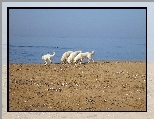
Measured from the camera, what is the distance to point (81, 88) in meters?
8.19

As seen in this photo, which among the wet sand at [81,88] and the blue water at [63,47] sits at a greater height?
the blue water at [63,47]

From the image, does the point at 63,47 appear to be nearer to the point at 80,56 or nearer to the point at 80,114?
the point at 80,56

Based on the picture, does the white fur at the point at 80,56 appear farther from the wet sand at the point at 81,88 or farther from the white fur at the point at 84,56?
the wet sand at the point at 81,88

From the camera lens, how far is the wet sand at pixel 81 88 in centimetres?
815

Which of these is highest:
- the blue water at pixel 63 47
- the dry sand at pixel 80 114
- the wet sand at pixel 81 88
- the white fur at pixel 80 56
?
the blue water at pixel 63 47

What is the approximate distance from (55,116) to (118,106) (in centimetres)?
64

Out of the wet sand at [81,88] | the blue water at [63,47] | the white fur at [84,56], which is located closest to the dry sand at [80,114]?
the wet sand at [81,88]

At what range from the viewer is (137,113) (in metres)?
8.14

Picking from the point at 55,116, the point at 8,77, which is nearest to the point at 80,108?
the point at 55,116

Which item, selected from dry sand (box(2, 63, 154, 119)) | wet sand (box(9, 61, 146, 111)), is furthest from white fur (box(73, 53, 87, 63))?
dry sand (box(2, 63, 154, 119))

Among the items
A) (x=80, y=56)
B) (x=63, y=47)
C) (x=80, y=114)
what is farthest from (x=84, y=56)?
(x=80, y=114)

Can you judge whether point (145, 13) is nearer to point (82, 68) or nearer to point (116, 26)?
point (116, 26)

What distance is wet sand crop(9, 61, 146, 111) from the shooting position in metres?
8.15

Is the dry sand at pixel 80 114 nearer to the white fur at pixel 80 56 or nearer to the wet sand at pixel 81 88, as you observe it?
the wet sand at pixel 81 88
